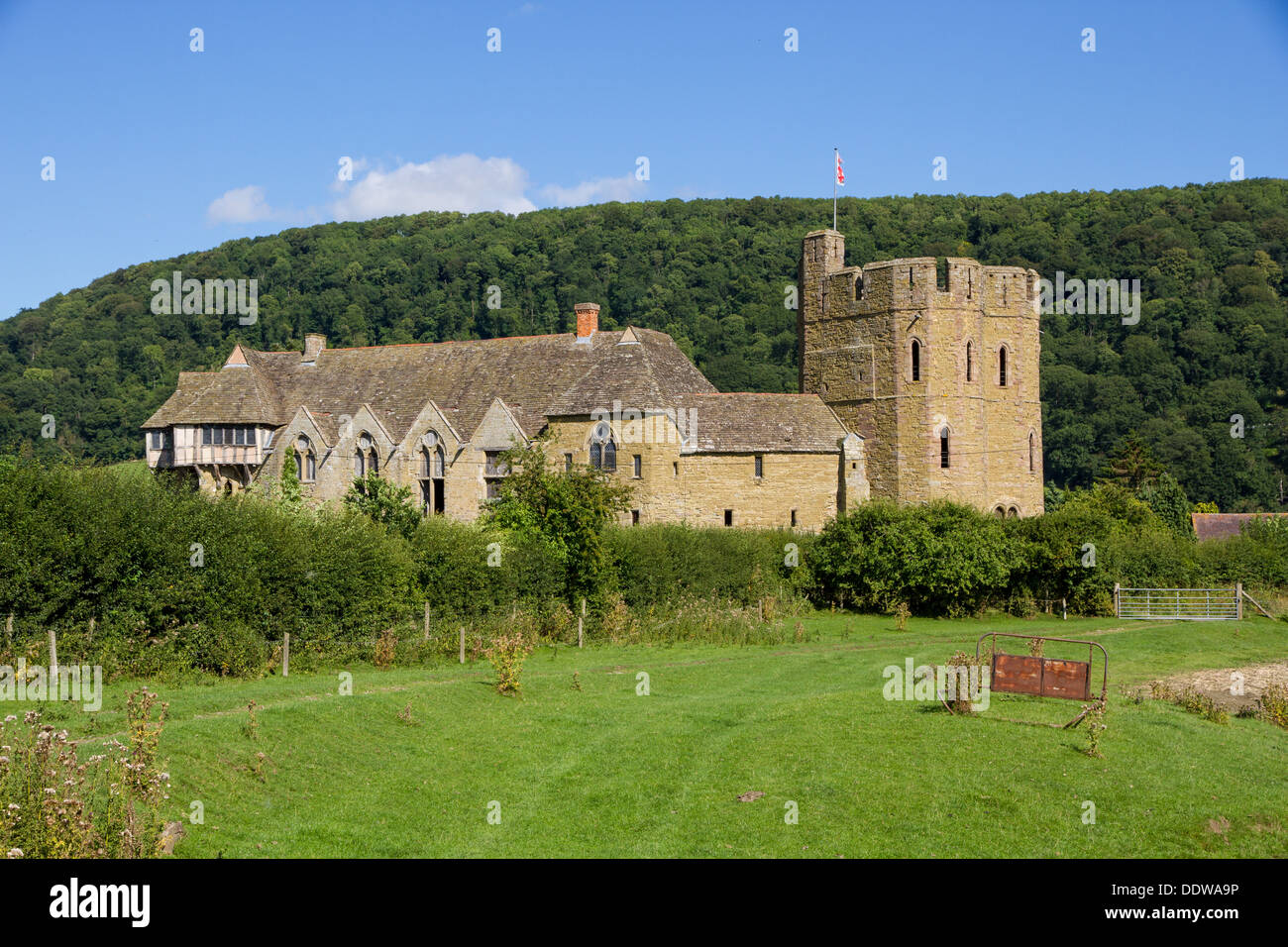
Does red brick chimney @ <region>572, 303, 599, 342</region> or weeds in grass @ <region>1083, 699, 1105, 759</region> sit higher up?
red brick chimney @ <region>572, 303, 599, 342</region>

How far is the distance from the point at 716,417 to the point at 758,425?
1765mm

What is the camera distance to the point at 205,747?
50.0ft

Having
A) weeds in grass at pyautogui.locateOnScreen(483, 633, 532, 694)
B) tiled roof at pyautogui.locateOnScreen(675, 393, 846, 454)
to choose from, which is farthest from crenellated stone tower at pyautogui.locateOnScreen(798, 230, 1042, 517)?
weeds in grass at pyautogui.locateOnScreen(483, 633, 532, 694)

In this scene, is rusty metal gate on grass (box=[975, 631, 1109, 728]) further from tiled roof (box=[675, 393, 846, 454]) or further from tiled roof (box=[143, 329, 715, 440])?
tiled roof (box=[143, 329, 715, 440])

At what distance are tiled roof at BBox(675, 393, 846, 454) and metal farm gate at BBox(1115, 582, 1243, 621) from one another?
41.7 ft

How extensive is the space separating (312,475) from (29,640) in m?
29.7

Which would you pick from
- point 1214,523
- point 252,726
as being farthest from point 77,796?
point 1214,523

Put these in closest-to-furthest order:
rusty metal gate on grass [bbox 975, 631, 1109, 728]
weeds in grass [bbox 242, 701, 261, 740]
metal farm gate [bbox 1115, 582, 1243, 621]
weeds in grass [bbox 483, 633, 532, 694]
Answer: weeds in grass [bbox 242, 701, 261, 740] → rusty metal gate on grass [bbox 975, 631, 1109, 728] → weeds in grass [bbox 483, 633, 532, 694] → metal farm gate [bbox 1115, 582, 1243, 621]

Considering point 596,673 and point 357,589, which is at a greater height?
point 357,589

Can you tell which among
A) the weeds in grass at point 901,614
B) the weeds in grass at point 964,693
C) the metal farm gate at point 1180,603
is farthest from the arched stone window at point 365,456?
the weeds in grass at point 964,693

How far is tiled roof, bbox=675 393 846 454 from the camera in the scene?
45.8 meters

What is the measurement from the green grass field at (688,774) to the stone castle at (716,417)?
2226cm
